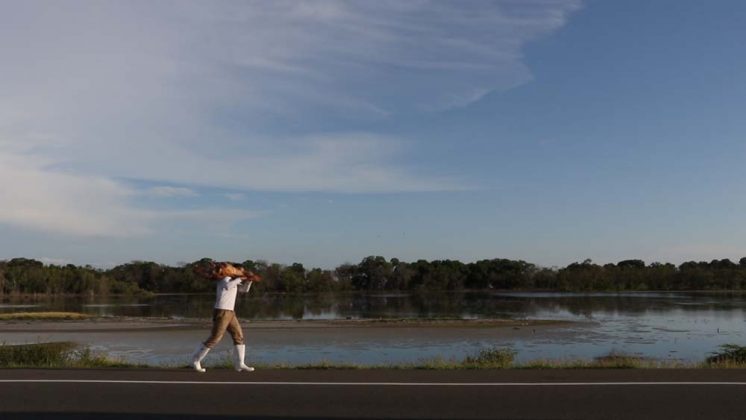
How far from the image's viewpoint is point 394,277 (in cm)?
18112

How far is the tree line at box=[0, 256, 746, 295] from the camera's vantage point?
147125 millimetres

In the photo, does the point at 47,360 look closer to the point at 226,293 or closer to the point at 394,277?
the point at 226,293

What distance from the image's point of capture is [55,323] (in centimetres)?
5791

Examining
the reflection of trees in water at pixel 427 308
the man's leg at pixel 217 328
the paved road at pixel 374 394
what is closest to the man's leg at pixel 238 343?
the man's leg at pixel 217 328

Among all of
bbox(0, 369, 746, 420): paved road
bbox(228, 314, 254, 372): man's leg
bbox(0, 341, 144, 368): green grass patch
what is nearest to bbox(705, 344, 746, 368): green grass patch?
bbox(0, 369, 746, 420): paved road

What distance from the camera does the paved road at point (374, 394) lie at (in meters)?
8.66

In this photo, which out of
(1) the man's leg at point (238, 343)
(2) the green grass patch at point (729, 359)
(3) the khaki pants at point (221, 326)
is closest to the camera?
(3) the khaki pants at point (221, 326)

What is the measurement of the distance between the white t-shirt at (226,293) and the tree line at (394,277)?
14196cm

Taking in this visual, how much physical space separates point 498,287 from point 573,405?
17858cm

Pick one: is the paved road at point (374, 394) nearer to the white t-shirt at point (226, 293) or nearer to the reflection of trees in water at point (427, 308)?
the white t-shirt at point (226, 293)

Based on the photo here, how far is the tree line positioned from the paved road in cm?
14250

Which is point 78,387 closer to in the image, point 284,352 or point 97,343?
point 284,352

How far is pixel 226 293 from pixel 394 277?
170 meters

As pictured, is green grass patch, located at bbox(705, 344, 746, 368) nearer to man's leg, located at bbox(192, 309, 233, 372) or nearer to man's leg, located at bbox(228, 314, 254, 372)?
man's leg, located at bbox(228, 314, 254, 372)
